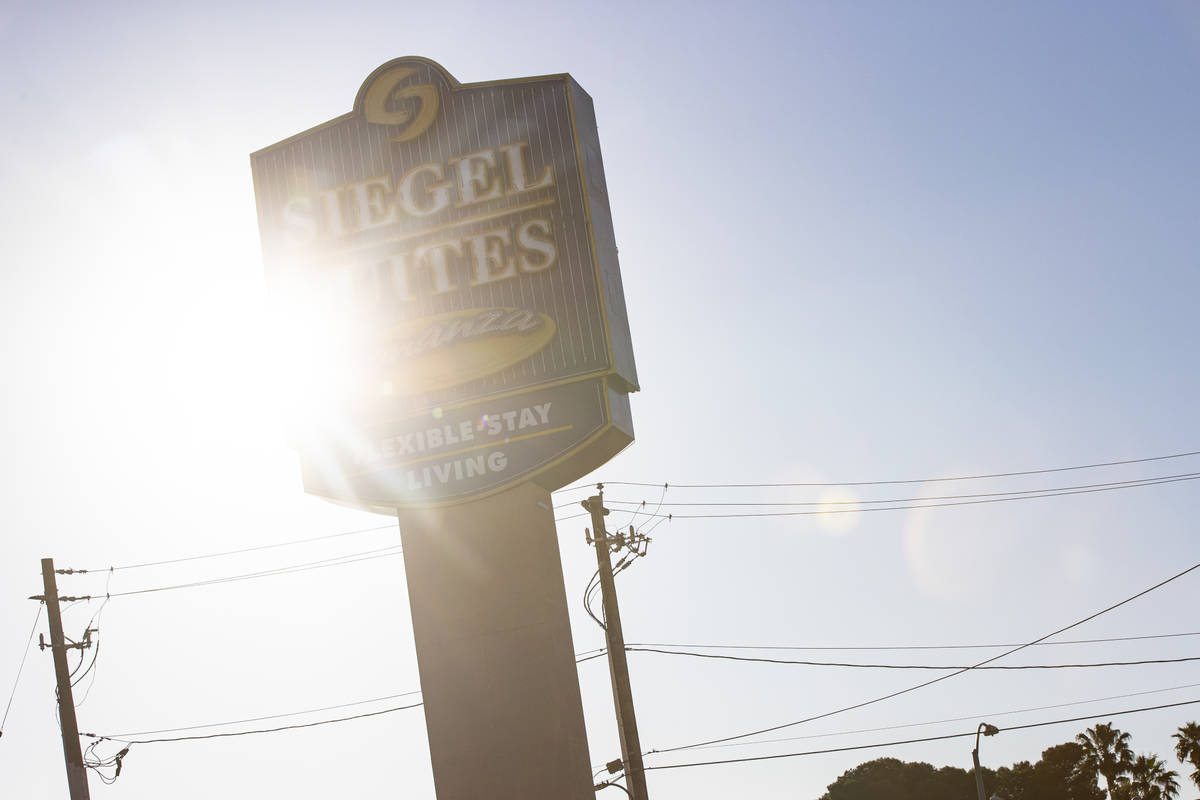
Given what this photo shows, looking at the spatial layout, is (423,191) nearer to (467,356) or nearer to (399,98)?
(399,98)

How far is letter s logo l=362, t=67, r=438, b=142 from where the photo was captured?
2822cm

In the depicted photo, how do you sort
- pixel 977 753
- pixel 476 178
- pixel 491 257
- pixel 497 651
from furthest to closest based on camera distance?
1. pixel 977 753
2. pixel 476 178
3. pixel 491 257
4. pixel 497 651

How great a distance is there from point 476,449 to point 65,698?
34.4ft

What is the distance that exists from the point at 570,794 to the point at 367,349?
10025 mm

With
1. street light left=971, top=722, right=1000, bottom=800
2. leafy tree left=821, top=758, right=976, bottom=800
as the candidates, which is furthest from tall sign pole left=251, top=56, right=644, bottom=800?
leafy tree left=821, top=758, right=976, bottom=800

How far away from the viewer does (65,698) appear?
27.8 m

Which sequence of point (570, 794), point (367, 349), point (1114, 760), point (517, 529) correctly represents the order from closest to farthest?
point (570, 794), point (517, 529), point (367, 349), point (1114, 760)

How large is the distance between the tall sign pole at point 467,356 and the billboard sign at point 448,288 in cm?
4

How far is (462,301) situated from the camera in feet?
89.1

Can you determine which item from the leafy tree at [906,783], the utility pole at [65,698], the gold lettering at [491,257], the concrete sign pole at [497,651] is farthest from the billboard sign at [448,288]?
the leafy tree at [906,783]

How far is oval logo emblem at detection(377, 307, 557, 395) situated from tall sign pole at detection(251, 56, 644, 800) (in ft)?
0.13

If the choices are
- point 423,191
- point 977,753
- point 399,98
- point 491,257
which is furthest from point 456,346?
point 977,753

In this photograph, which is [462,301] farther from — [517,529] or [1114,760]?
[1114,760]

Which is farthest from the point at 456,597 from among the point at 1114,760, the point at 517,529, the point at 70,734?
the point at 1114,760
